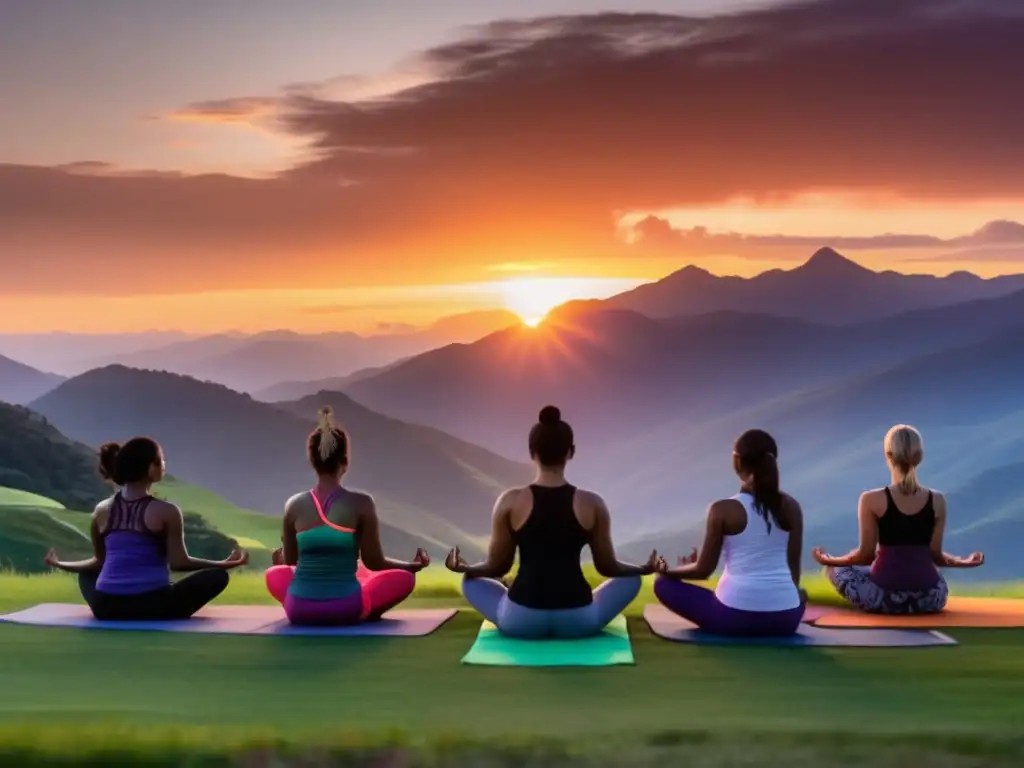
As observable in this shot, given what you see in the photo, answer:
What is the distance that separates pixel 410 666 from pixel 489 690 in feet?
2.53

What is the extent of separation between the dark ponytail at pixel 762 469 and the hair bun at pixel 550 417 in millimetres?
957

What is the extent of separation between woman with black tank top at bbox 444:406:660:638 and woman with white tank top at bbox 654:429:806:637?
31cm

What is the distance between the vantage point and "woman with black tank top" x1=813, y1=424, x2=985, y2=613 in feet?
27.9

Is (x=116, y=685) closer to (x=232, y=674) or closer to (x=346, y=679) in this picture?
(x=232, y=674)

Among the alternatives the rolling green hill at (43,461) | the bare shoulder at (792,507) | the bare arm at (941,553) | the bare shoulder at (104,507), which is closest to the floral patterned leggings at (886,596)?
the bare arm at (941,553)

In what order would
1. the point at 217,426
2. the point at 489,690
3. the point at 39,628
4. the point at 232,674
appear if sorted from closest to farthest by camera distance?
the point at 489,690 < the point at 232,674 < the point at 39,628 < the point at 217,426

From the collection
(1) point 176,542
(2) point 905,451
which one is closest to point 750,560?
(2) point 905,451

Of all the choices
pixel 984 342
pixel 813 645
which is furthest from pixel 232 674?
pixel 984 342

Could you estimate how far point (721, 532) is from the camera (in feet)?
24.1

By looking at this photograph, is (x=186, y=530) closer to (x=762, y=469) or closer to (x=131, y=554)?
(x=131, y=554)

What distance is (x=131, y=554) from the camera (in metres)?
8.27

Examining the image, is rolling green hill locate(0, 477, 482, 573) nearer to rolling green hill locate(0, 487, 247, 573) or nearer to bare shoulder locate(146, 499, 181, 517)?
rolling green hill locate(0, 487, 247, 573)

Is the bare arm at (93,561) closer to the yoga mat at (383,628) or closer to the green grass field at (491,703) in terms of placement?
the green grass field at (491,703)

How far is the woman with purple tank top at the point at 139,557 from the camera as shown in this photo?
819 cm
